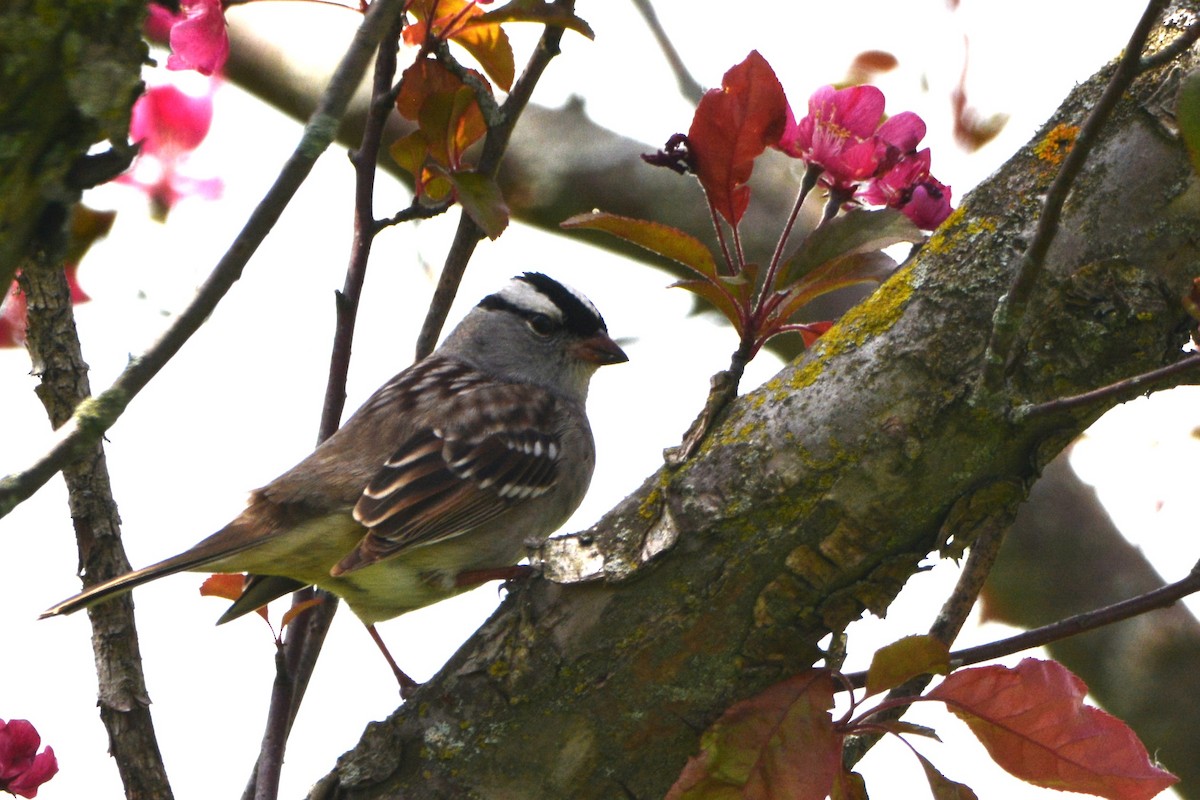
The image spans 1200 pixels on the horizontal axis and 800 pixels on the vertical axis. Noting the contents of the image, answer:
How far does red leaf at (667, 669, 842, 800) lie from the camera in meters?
1.84

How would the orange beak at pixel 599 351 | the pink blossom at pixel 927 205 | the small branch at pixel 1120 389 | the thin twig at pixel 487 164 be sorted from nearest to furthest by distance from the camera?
1. the small branch at pixel 1120 389
2. the pink blossom at pixel 927 205
3. the thin twig at pixel 487 164
4. the orange beak at pixel 599 351

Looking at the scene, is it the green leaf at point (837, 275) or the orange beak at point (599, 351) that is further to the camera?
the orange beak at point (599, 351)

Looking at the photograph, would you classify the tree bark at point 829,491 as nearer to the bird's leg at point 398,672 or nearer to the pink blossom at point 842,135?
the pink blossom at point 842,135

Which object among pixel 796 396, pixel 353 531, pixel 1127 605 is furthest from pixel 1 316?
pixel 1127 605

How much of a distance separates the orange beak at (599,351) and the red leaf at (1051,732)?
7.81 ft

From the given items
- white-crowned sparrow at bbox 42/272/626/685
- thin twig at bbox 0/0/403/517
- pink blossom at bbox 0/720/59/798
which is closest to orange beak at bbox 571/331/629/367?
white-crowned sparrow at bbox 42/272/626/685

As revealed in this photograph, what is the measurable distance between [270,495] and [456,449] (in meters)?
0.57

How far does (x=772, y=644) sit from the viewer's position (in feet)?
6.47

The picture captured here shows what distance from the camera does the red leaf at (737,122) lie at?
6.75 ft

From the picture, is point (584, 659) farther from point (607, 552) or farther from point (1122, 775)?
point (1122, 775)

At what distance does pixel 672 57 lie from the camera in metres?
4.47

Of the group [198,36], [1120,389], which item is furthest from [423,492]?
[1120,389]

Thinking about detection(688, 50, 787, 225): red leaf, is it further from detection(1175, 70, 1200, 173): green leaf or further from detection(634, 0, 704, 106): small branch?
detection(634, 0, 704, 106): small branch

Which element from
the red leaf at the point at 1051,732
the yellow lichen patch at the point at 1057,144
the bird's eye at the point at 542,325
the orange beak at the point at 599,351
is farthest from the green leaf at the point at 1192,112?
the bird's eye at the point at 542,325
